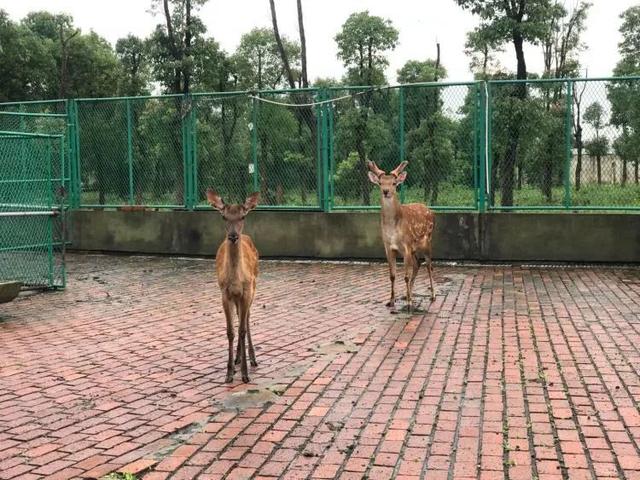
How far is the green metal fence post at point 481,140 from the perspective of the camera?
14.4m

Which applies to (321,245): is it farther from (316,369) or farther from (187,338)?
(316,369)

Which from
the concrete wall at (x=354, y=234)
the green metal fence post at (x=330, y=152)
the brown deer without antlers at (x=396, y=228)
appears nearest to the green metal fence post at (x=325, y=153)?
the green metal fence post at (x=330, y=152)

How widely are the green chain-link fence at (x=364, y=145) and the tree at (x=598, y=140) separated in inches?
0.7

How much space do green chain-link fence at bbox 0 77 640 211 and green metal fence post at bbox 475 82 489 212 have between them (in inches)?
0.7

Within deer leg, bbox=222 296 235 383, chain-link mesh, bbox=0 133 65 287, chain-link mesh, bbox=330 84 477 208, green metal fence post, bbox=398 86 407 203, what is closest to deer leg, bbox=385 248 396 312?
deer leg, bbox=222 296 235 383

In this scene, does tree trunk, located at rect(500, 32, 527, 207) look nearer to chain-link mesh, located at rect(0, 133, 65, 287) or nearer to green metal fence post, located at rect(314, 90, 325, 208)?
green metal fence post, located at rect(314, 90, 325, 208)

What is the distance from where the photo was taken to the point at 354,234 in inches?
603

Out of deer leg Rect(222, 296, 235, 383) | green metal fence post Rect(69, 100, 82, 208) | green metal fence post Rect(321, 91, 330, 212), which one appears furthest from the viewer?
green metal fence post Rect(69, 100, 82, 208)

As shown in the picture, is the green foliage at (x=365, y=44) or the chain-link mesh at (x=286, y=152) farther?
the green foliage at (x=365, y=44)

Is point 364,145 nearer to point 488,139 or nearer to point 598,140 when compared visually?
point 488,139

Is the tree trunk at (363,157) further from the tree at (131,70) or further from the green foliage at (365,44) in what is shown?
the tree at (131,70)

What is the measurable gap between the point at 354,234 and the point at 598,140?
191 inches

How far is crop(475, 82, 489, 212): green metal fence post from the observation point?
47.3ft

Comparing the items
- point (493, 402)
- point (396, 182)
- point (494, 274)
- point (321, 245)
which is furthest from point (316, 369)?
point (321, 245)
